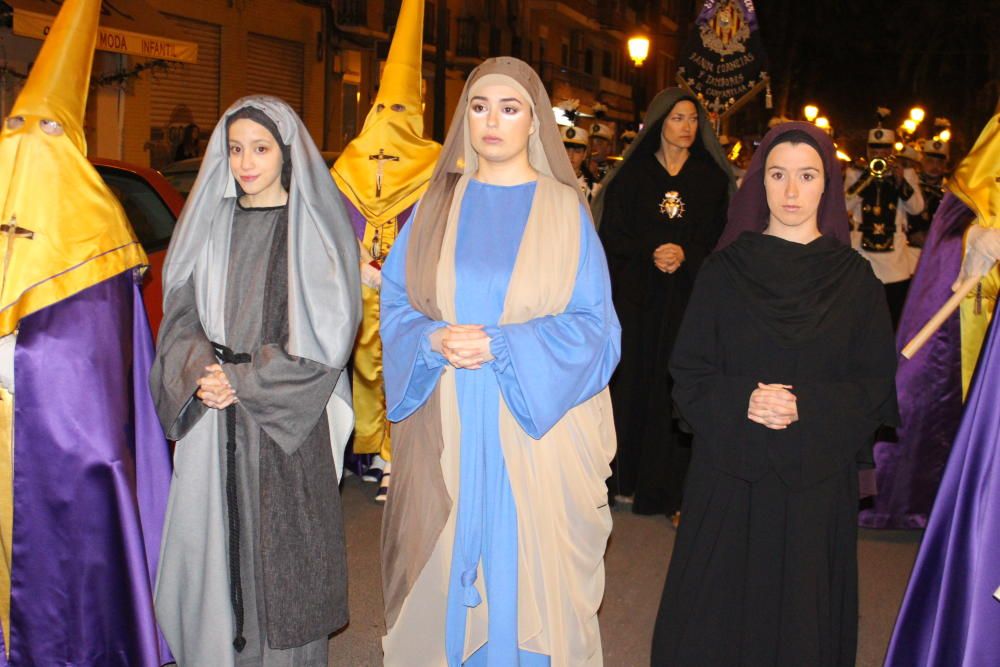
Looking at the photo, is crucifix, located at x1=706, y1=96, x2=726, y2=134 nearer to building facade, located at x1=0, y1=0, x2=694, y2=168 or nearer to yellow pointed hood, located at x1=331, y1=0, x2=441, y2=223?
building facade, located at x1=0, y1=0, x2=694, y2=168

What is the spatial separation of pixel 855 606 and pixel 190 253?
259 centimetres

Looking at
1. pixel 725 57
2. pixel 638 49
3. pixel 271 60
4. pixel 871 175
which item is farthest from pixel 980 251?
pixel 271 60

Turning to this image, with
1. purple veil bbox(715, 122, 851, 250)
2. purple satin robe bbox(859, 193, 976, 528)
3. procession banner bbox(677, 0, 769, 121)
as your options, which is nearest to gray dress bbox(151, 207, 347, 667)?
purple veil bbox(715, 122, 851, 250)

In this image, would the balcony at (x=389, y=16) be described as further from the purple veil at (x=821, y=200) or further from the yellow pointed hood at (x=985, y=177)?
the purple veil at (x=821, y=200)

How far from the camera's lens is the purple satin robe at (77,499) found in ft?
12.3

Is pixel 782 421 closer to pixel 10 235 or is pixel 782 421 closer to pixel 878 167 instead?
pixel 10 235

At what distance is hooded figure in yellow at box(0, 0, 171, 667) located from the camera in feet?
12.2

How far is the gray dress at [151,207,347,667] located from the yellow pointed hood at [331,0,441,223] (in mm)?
2458

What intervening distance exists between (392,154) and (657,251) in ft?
5.29

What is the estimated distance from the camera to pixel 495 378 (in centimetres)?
381

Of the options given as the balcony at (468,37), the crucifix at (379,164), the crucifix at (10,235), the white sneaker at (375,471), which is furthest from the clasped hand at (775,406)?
the balcony at (468,37)

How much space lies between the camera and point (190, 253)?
3879 mm

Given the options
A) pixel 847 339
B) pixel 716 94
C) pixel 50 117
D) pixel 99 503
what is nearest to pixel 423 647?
pixel 99 503

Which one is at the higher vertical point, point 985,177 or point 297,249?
point 985,177
